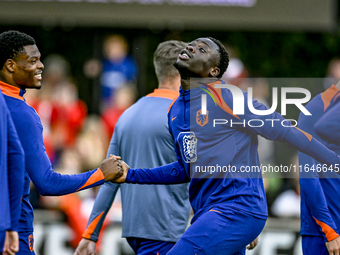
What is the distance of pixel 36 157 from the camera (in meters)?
3.41

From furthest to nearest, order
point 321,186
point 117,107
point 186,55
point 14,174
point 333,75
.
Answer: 1. point 117,107
2. point 333,75
3. point 321,186
4. point 186,55
5. point 14,174

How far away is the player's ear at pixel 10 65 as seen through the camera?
3.57m

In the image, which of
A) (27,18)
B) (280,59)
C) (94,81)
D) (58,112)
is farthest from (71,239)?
(280,59)

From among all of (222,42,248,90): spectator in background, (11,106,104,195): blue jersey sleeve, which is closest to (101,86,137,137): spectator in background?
(222,42,248,90): spectator in background

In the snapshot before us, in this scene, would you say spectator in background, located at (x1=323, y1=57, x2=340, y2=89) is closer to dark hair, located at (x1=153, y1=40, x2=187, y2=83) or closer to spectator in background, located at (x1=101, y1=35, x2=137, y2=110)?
dark hair, located at (x1=153, y1=40, x2=187, y2=83)

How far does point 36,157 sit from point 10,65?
0.67 meters

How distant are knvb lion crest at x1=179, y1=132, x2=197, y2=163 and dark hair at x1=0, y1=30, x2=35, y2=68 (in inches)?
50.1

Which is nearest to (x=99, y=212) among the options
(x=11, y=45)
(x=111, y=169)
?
(x=111, y=169)

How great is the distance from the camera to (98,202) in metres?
4.61

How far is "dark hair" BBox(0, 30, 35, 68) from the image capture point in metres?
3.56

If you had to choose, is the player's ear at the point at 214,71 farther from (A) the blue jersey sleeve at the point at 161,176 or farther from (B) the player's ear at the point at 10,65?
(B) the player's ear at the point at 10,65

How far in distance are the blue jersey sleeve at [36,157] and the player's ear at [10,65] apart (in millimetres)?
318

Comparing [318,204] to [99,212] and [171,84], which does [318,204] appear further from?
[99,212]

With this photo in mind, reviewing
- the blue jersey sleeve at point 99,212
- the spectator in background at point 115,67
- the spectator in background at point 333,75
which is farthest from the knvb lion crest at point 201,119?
the spectator in background at point 115,67
